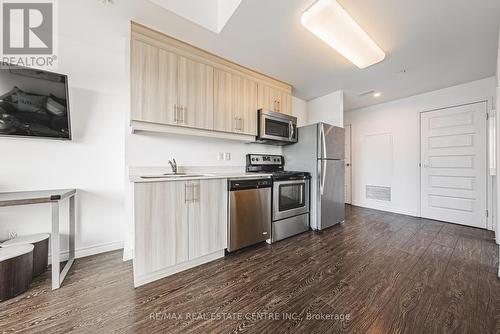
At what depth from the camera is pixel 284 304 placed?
1.41m

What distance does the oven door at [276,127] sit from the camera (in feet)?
9.14

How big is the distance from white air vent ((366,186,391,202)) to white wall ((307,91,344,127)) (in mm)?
1969

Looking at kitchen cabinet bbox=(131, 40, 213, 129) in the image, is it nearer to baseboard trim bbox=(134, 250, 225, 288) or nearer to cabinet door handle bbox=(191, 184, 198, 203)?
cabinet door handle bbox=(191, 184, 198, 203)

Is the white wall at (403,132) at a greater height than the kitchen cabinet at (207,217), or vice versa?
the white wall at (403,132)

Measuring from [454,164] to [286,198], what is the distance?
314 cm

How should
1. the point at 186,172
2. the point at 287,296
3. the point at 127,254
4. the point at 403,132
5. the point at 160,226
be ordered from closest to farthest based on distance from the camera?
the point at 287,296 < the point at 160,226 < the point at 127,254 < the point at 186,172 < the point at 403,132

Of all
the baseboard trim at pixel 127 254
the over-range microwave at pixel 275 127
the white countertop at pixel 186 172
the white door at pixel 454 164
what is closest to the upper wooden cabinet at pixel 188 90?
the over-range microwave at pixel 275 127

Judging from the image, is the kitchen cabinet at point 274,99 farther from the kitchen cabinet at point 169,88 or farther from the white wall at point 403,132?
the white wall at point 403,132

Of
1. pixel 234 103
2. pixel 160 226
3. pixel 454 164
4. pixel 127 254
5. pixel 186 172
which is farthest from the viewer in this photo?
pixel 454 164

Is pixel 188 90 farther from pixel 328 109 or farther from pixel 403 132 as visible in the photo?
pixel 403 132

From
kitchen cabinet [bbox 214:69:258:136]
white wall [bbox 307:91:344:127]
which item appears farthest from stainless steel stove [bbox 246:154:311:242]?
white wall [bbox 307:91:344:127]

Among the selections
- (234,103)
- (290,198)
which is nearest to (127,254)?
(290,198)

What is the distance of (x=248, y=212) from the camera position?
88.5 inches

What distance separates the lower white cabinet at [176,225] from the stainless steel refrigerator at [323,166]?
157 centimetres
